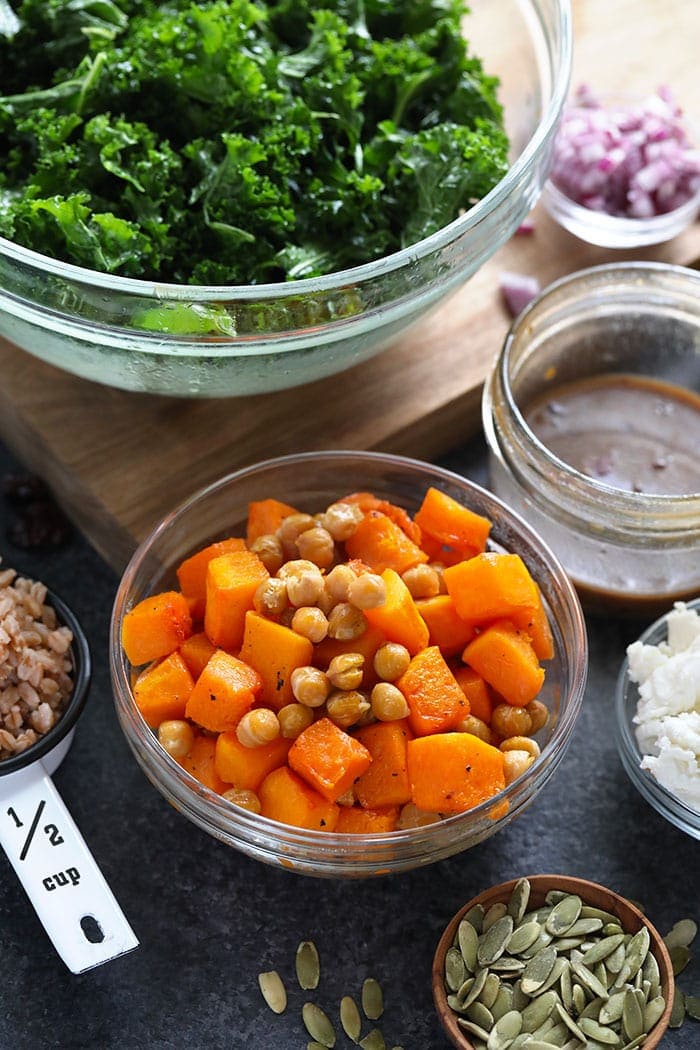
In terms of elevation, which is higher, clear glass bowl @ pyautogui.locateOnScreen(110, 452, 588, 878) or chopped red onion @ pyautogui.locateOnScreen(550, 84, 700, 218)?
chopped red onion @ pyautogui.locateOnScreen(550, 84, 700, 218)

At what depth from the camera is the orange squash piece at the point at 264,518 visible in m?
2.41

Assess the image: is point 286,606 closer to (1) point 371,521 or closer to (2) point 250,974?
(1) point 371,521

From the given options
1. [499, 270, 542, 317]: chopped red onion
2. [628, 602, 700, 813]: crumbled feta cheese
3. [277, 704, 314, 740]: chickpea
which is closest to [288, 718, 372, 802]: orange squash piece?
[277, 704, 314, 740]: chickpea

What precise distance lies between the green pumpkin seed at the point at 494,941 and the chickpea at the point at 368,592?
0.58 m

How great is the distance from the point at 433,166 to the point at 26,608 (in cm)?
112

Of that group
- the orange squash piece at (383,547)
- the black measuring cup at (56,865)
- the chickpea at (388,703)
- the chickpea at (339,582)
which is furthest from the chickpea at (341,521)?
the black measuring cup at (56,865)

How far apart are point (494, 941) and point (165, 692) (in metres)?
0.70

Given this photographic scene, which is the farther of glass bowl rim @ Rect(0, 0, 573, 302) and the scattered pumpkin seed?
the scattered pumpkin seed

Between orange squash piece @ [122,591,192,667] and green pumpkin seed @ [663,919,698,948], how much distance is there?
1026mm

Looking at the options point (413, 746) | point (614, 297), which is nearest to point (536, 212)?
point (614, 297)

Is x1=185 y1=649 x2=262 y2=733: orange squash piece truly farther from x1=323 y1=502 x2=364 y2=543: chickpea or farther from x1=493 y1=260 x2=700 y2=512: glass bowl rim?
x1=493 y1=260 x2=700 y2=512: glass bowl rim

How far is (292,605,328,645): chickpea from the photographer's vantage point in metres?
2.14

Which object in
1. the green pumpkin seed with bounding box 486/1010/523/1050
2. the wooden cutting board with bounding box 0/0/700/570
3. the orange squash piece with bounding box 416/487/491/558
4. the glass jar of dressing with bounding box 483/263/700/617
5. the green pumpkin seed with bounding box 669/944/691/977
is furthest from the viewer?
the wooden cutting board with bounding box 0/0/700/570

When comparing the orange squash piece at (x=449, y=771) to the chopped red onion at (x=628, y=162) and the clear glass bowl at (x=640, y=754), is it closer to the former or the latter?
the clear glass bowl at (x=640, y=754)
